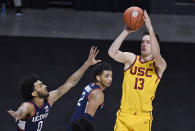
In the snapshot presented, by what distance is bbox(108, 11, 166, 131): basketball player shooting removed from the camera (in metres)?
6.75

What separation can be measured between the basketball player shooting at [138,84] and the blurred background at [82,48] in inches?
69.6

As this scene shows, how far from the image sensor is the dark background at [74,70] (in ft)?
29.0

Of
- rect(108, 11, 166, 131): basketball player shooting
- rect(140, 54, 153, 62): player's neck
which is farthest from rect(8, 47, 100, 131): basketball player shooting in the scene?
rect(140, 54, 153, 62): player's neck

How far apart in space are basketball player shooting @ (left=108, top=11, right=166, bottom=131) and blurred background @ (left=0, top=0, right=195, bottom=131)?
1.77 metres

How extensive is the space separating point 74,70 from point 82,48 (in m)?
1.32

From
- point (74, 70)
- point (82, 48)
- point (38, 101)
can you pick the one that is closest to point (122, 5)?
point (82, 48)

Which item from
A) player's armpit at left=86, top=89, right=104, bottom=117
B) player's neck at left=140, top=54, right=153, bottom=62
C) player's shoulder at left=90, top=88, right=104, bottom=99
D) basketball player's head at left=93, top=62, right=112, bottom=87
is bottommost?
player's armpit at left=86, top=89, right=104, bottom=117

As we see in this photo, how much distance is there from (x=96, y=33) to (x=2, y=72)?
3.37 metres

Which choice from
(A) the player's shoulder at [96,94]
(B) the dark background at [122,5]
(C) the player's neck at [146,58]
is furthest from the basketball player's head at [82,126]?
(B) the dark background at [122,5]

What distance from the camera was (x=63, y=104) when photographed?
935 cm

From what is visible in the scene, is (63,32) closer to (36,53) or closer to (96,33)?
(96,33)

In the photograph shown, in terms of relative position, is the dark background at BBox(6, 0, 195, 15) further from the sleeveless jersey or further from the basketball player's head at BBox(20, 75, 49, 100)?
the basketball player's head at BBox(20, 75, 49, 100)

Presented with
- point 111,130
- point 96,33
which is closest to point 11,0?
point 96,33

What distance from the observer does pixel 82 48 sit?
1201cm
